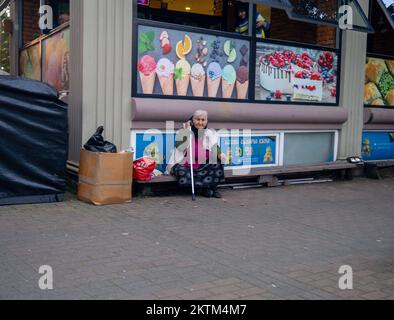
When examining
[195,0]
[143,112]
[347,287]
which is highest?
[195,0]

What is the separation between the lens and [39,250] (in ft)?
15.7

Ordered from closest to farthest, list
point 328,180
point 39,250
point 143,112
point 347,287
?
point 347,287 < point 39,250 < point 143,112 < point 328,180

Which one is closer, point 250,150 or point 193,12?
point 250,150

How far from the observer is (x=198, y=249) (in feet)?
16.5

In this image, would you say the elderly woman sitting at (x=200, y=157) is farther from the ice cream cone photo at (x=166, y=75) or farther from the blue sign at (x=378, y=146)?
the blue sign at (x=378, y=146)

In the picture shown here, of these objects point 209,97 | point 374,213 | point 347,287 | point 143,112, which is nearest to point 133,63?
point 143,112

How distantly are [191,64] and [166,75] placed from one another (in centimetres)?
49

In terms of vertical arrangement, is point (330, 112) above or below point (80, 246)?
above

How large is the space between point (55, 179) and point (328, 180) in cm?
541

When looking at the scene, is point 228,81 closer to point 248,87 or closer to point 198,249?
point 248,87

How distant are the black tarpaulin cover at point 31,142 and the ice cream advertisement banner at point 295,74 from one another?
3670mm

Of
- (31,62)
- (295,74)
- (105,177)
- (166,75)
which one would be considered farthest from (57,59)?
(295,74)

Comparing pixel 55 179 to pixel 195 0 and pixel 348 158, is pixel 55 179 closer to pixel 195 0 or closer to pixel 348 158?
pixel 348 158

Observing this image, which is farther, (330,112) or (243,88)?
(330,112)
